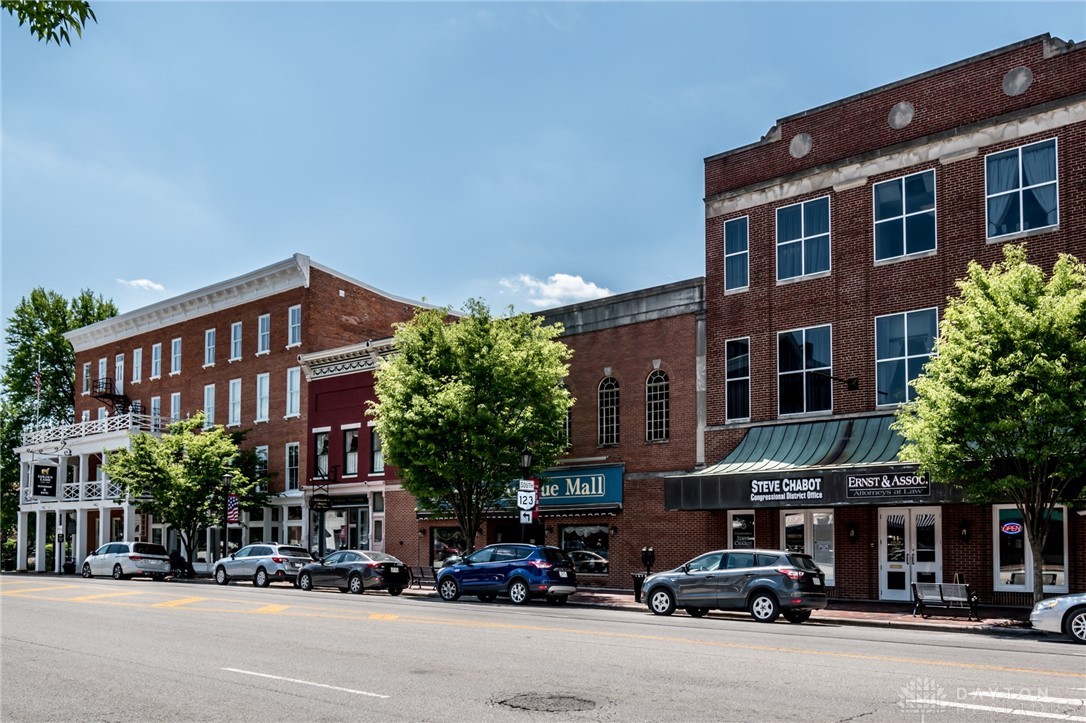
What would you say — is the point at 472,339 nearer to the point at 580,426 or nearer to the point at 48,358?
the point at 580,426

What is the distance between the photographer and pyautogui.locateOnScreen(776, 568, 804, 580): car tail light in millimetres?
21688

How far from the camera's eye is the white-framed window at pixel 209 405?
51.4 meters

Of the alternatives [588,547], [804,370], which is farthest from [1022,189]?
[588,547]

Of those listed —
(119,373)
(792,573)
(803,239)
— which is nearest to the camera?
(792,573)

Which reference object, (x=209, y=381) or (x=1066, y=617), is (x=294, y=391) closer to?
(x=209, y=381)

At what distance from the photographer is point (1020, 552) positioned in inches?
953

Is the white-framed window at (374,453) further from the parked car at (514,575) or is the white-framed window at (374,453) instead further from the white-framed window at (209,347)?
the parked car at (514,575)

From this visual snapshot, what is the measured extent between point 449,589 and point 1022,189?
1800 cm

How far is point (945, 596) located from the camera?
2256cm

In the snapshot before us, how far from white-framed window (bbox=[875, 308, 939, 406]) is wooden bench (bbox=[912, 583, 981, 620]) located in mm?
5471

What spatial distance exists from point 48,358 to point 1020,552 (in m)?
62.8

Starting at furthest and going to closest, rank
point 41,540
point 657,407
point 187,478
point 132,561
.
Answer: point 41,540 < point 187,478 < point 132,561 < point 657,407

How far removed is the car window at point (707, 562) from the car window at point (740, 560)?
13.3 inches

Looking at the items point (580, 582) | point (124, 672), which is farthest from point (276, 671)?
point (580, 582)
